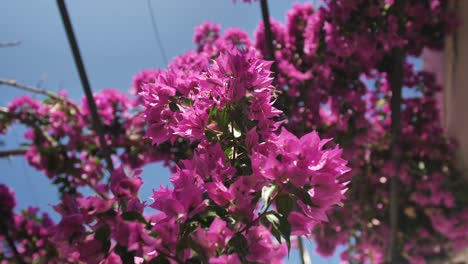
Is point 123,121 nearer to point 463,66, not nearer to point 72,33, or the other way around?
point 72,33

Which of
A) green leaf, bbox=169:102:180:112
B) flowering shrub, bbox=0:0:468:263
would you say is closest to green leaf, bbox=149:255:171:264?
→ flowering shrub, bbox=0:0:468:263

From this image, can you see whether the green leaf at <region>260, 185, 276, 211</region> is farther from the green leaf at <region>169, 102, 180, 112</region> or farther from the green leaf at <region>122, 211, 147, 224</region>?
the green leaf at <region>169, 102, 180, 112</region>

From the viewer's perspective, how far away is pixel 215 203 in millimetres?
745

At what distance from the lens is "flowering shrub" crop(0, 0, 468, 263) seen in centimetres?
67

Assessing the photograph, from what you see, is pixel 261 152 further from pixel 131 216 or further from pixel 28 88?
pixel 28 88

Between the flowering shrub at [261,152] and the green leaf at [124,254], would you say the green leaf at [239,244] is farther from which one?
the green leaf at [124,254]

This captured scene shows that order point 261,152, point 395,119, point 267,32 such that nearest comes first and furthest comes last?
point 261,152 → point 267,32 → point 395,119

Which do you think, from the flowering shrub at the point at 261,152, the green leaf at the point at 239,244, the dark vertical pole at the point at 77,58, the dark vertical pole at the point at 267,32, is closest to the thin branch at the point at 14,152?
the flowering shrub at the point at 261,152

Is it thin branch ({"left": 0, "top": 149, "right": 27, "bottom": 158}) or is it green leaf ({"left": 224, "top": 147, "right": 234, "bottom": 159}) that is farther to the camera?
thin branch ({"left": 0, "top": 149, "right": 27, "bottom": 158})

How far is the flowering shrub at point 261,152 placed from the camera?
666 millimetres

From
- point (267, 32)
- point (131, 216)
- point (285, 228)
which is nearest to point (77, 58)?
point (267, 32)

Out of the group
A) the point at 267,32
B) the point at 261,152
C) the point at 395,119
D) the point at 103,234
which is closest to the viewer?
the point at 103,234

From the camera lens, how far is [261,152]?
2.64 ft

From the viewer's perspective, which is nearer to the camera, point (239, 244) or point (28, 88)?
point (239, 244)
